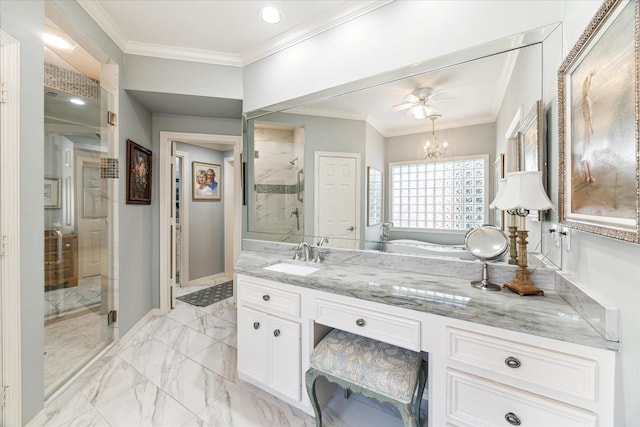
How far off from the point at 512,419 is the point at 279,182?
2.15 meters

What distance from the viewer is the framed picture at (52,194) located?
175cm

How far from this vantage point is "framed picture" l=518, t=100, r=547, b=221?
1.32 meters

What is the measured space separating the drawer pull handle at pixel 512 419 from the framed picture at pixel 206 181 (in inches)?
175

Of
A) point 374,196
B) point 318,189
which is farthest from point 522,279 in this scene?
point 318,189

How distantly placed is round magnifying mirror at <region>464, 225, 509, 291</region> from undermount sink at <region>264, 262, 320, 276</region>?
96 cm

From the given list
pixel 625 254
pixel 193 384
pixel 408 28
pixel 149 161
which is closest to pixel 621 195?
pixel 625 254

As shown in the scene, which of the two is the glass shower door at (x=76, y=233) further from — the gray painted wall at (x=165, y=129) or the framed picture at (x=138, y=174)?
the gray painted wall at (x=165, y=129)

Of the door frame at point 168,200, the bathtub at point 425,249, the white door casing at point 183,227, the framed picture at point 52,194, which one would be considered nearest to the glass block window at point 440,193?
the bathtub at point 425,249

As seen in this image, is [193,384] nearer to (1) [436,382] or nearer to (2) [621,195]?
(1) [436,382]

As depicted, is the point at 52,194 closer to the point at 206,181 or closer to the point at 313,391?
the point at 313,391

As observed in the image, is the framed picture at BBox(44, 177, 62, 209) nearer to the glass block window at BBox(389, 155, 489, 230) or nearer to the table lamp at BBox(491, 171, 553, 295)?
the glass block window at BBox(389, 155, 489, 230)

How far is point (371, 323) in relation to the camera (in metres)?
1.34

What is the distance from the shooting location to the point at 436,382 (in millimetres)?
1183

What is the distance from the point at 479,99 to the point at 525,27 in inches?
14.3
